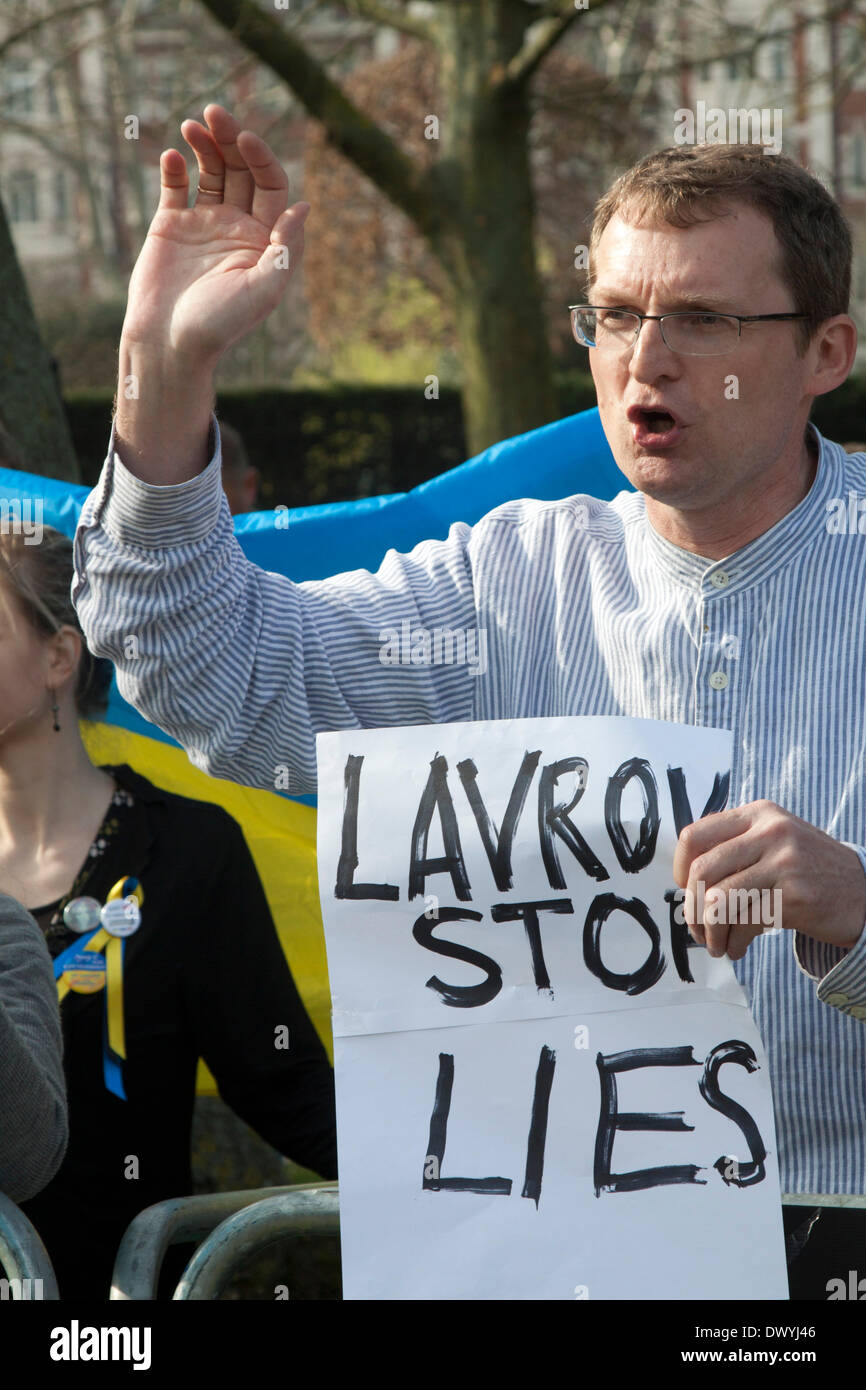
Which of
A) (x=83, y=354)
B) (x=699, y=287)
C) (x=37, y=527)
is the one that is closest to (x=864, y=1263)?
(x=699, y=287)

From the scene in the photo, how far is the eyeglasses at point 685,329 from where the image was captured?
6.66ft

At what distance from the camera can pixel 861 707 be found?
2.04 meters

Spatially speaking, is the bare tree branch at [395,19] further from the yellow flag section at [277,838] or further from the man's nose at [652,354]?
the man's nose at [652,354]

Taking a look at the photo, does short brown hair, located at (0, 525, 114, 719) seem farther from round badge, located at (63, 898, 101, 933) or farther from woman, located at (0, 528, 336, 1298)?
round badge, located at (63, 898, 101, 933)

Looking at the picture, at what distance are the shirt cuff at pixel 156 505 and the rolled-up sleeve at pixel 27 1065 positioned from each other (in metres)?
0.53

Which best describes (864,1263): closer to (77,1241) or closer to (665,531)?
(665,531)

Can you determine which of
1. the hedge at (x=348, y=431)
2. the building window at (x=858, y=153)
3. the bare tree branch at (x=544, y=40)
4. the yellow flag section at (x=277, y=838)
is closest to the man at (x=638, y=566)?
the yellow flag section at (x=277, y=838)

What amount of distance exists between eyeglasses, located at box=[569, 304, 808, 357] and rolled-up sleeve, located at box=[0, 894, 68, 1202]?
3.46 feet

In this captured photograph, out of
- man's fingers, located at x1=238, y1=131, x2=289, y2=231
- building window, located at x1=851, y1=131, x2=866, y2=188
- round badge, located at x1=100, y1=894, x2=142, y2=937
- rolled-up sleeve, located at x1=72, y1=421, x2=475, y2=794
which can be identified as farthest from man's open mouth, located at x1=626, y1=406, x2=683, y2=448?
building window, located at x1=851, y1=131, x2=866, y2=188

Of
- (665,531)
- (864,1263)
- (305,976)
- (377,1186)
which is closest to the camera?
(377,1186)

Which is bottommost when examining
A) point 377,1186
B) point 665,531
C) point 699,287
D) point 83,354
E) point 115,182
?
point 377,1186

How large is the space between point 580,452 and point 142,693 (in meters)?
1.73

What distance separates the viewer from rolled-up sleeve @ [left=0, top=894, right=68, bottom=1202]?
6.40ft

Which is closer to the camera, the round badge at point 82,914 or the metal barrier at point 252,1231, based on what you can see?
the metal barrier at point 252,1231
